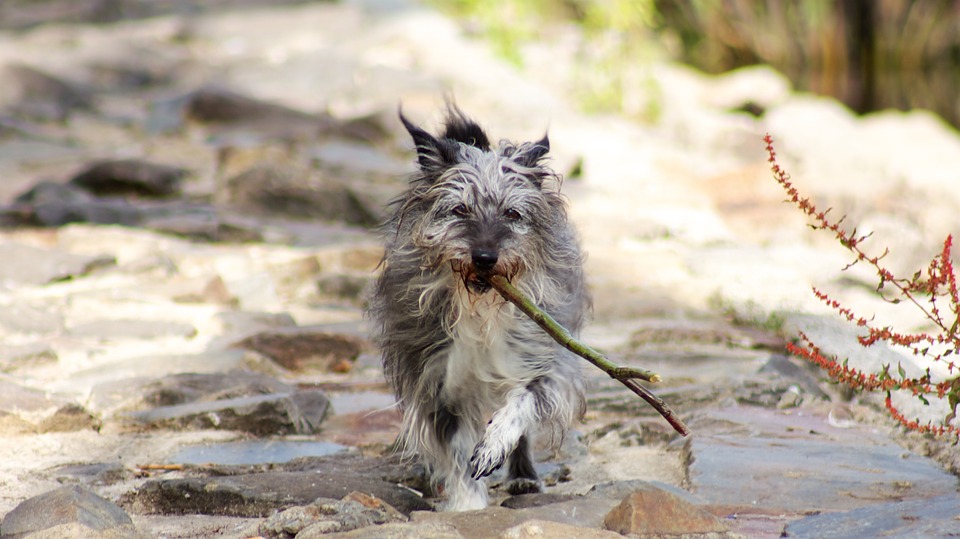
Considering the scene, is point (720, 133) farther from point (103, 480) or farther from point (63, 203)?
point (103, 480)

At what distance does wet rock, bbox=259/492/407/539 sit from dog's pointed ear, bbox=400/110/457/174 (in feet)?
4.29

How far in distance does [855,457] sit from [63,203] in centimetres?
577

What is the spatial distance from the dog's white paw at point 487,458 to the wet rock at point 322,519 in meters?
0.36

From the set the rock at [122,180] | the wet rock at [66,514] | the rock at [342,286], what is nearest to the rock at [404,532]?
the wet rock at [66,514]

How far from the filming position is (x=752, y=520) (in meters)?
3.55

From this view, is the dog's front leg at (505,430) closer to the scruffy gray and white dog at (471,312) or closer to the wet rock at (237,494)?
the scruffy gray and white dog at (471,312)

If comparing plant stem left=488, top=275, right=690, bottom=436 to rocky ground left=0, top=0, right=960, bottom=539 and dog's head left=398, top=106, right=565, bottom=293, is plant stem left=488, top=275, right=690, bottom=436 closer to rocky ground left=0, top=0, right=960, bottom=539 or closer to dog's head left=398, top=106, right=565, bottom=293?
dog's head left=398, top=106, right=565, bottom=293

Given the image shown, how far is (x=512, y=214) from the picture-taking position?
14.0 ft

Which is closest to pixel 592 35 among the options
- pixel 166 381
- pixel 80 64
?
pixel 80 64

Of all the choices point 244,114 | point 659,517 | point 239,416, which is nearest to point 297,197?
point 244,114

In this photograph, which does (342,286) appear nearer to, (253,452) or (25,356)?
(25,356)

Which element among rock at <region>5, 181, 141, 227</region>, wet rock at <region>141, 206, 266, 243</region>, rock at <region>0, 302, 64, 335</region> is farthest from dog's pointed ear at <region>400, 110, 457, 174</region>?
rock at <region>5, 181, 141, 227</region>

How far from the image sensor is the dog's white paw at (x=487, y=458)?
390 cm

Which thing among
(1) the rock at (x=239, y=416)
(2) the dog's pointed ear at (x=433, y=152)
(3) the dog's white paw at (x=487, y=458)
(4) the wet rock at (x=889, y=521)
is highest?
(2) the dog's pointed ear at (x=433, y=152)
